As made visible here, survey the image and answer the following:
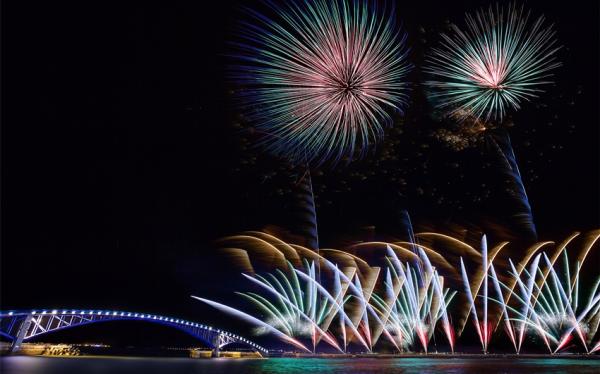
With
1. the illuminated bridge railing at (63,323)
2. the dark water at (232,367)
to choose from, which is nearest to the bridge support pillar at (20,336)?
the illuminated bridge railing at (63,323)

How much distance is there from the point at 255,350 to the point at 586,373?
83.0 m

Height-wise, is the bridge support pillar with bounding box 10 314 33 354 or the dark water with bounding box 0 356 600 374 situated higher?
the dark water with bounding box 0 356 600 374

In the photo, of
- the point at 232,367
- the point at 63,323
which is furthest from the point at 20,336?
the point at 232,367

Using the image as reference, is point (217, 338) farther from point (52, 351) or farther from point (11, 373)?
point (11, 373)

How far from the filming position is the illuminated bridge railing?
68000 millimetres

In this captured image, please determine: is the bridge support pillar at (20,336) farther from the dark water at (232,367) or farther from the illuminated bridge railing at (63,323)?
the dark water at (232,367)

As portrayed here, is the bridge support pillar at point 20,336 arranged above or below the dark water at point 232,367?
below

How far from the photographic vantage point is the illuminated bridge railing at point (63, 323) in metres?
68.0

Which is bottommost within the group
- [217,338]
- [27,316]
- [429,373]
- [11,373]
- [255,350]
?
[255,350]

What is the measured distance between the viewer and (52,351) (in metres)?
81.3

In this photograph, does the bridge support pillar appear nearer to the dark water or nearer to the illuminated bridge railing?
the illuminated bridge railing

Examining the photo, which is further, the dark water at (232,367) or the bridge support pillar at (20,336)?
the bridge support pillar at (20,336)

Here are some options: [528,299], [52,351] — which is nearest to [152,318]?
[52,351]

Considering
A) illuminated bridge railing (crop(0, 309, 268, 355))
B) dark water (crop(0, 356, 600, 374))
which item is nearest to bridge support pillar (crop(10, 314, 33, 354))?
illuminated bridge railing (crop(0, 309, 268, 355))
